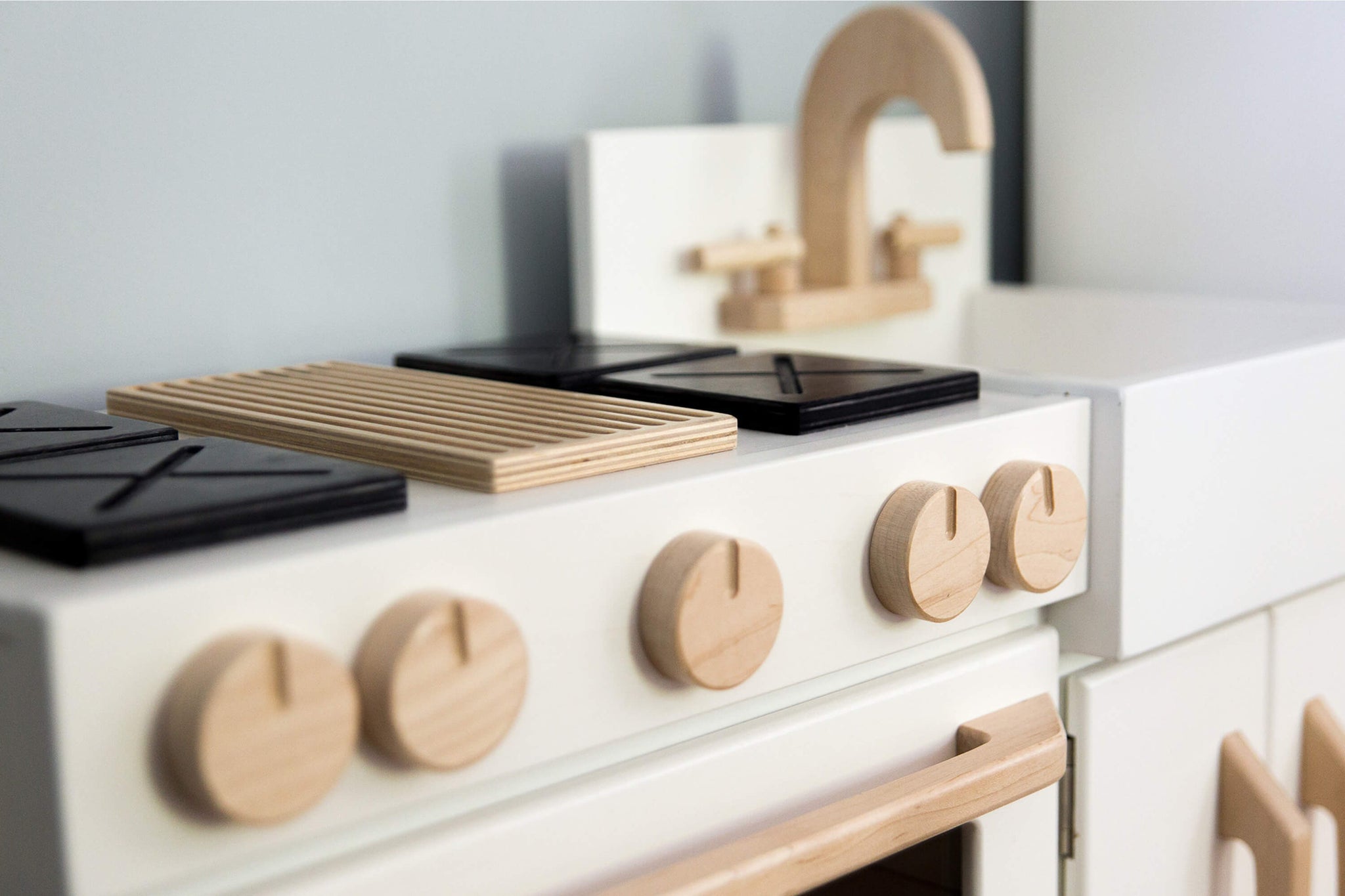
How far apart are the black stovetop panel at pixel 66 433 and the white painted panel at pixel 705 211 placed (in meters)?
0.44

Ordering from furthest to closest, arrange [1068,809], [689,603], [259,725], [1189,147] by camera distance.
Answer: [1189,147] → [1068,809] → [689,603] → [259,725]

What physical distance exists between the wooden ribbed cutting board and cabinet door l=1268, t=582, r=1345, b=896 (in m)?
0.49

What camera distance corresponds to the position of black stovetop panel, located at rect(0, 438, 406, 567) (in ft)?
1.54

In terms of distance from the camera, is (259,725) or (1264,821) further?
(1264,821)

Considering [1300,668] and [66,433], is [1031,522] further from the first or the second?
[66,433]

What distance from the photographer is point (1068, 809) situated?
0.81m

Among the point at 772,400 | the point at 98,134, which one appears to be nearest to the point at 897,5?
the point at 772,400

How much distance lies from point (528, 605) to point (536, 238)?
1.93ft

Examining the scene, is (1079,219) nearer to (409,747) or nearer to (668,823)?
(668,823)

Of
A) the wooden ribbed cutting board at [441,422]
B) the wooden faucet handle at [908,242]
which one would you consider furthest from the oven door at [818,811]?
the wooden faucet handle at [908,242]

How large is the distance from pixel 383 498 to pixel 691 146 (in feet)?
2.05

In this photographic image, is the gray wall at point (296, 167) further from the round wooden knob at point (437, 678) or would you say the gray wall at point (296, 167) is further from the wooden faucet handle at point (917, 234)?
the round wooden knob at point (437, 678)

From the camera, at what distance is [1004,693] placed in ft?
2.52

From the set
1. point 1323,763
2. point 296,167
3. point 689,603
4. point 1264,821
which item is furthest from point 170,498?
point 1323,763
